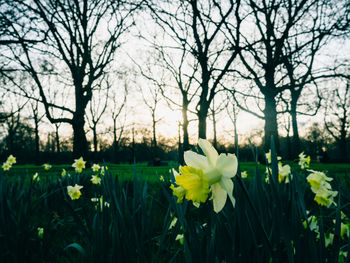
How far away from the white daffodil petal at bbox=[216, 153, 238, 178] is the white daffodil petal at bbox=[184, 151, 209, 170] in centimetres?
5

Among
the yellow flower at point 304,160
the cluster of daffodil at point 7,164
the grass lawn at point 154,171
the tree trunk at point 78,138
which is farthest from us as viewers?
the tree trunk at point 78,138

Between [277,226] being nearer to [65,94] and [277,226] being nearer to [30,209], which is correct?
[30,209]

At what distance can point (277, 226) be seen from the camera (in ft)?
3.09

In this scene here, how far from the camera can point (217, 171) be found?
60cm

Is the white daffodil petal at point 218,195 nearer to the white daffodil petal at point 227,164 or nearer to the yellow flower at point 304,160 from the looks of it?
the white daffodil petal at point 227,164

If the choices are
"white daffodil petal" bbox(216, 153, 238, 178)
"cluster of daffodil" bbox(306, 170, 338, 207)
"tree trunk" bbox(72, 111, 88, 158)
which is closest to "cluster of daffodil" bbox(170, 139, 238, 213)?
"white daffodil petal" bbox(216, 153, 238, 178)

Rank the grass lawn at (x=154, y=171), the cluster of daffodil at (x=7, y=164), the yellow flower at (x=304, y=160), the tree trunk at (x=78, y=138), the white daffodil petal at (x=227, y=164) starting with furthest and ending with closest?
1. the tree trunk at (x=78, y=138)
2. the cluster of daffodil at (x=7, y=164)
3. the grass lawn at (x=154, y=171)
4. the yellow flower at (x=304, y=160)
5. the white daffodil petal at (x=227, y=164)

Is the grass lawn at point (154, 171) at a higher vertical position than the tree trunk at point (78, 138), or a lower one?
lower

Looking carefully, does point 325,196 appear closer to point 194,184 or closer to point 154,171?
point 194,184

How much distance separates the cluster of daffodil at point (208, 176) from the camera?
0.57 metres

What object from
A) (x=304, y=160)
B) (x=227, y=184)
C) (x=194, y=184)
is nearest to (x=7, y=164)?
(x=304, y=160)

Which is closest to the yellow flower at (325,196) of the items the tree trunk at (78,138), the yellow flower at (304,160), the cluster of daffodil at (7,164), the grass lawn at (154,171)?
the grass lawn at (154,171)

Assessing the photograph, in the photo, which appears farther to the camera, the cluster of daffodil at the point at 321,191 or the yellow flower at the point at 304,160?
the yellow flower at the point at 304,160

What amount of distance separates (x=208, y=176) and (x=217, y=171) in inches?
1.1
